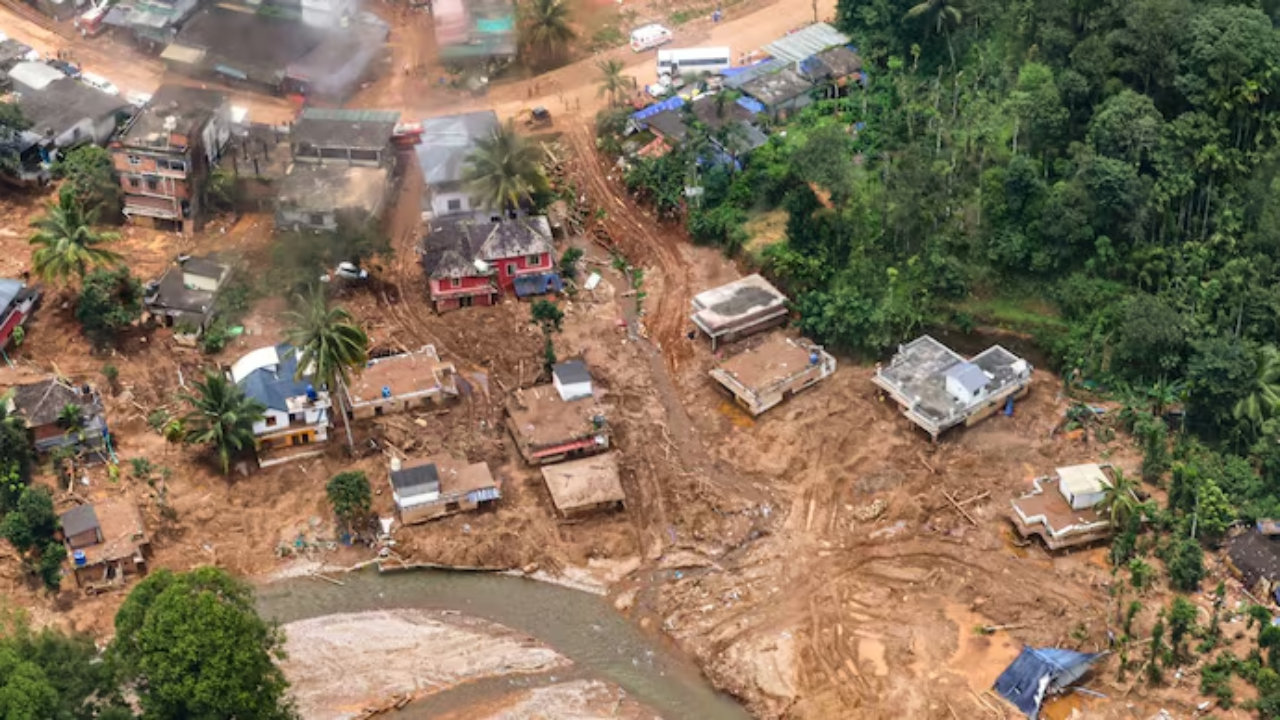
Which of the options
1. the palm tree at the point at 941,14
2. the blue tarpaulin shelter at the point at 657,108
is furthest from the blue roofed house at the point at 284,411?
the palm tree at the point at 941,14

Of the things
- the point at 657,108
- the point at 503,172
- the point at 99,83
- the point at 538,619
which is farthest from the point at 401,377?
the point at 99,83

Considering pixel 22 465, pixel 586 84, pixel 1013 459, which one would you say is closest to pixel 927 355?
pixel 1013 459

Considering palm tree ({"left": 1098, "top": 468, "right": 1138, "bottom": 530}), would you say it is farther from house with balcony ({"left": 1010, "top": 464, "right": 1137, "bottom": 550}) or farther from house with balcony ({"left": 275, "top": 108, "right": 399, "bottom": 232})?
house with balcony ({"left": 275, "top": 108, "right": 399, "bottom": 232})

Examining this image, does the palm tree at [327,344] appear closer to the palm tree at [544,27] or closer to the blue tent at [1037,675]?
the blue tent at [1037,675]

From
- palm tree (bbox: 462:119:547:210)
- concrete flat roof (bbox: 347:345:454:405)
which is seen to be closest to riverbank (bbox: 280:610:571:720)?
concrete flat roof (bbox: 347:345:454:405)

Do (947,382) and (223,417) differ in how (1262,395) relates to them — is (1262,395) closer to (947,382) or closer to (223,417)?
(947,382)

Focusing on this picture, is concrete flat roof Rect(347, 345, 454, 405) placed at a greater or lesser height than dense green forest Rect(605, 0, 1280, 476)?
lesser
